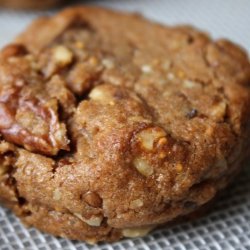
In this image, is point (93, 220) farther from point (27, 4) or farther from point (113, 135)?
point (27, 4)

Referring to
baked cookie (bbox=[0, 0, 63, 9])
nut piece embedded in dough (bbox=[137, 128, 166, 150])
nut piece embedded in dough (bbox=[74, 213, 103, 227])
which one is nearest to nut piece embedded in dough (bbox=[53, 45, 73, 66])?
Answer: nut piece embedded in dough (bbox=[137, 128, 166, 150])

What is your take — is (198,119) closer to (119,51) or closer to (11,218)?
(119,51)

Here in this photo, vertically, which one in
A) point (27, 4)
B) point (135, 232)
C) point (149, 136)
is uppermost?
point (149, 136)

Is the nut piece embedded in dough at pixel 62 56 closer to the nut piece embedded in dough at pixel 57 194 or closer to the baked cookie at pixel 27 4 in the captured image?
the nut piece embedded in dough at pixel 57 194

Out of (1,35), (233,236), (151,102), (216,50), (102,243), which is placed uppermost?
(216,50)

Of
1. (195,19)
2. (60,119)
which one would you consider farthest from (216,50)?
(195,19)

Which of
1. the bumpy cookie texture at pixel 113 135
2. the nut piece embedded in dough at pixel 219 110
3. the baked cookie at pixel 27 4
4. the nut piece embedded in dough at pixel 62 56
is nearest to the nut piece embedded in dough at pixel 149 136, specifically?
the bumpy cookie texture at pixel 113 135

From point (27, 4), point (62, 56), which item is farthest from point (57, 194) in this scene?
point (27, 4)
